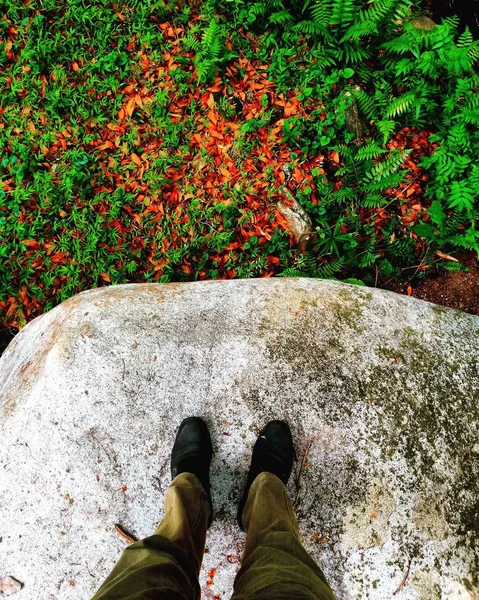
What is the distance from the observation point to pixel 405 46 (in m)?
4.19

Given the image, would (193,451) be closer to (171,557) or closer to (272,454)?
(272,454)

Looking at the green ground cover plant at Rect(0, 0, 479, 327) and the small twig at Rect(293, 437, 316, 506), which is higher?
the green ground cover plant at Rect(0, 0, 479, 327)

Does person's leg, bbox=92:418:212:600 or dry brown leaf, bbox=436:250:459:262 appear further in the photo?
dry brown leaf, bbox=436:250:459:262

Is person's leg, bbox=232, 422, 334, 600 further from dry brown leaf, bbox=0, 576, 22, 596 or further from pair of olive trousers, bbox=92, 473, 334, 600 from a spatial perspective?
dry brown leaf, bbox=0, 576, 22, 596

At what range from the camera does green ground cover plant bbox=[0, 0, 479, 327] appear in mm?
4180

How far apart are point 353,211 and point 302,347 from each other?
6.59 feet

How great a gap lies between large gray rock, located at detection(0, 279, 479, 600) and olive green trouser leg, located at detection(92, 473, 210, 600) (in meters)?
0.32

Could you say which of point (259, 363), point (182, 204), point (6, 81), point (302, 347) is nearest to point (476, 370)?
point (302, 347)

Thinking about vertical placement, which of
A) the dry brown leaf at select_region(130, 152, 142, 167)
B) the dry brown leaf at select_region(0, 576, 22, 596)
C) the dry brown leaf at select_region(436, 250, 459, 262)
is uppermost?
the dry brown leaf at select_region(130, 152, 142, 167)

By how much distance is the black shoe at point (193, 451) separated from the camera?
2502mm

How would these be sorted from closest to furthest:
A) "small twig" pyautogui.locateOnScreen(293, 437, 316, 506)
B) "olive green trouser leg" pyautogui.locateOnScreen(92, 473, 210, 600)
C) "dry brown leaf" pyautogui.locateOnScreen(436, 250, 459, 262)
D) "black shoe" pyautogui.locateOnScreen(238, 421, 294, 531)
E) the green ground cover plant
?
"olive green trouser leg" pyautogui.locateOnScreen(92, 473, 210, 600), "black shoe" pyautogui.locateOnScreen(238, 421, 294, 531), "small twig" pyautogui.locateOnScreen(293, 437, 316, 506), the green ground cover plant, "dry brown leaf" pyautogui.locateOnScreen(436, 250, 459, 262)

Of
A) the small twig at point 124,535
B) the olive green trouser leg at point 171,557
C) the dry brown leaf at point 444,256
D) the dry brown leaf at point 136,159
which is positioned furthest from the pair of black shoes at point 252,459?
the dry brown leaf at point 136,159

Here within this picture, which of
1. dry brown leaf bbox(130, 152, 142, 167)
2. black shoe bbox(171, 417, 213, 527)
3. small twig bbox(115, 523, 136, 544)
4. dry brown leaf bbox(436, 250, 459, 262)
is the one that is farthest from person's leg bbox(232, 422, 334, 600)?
dry brown leaf bbox(130, 152, 142, 167)

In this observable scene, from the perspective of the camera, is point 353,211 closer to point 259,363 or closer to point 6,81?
point 259,363
